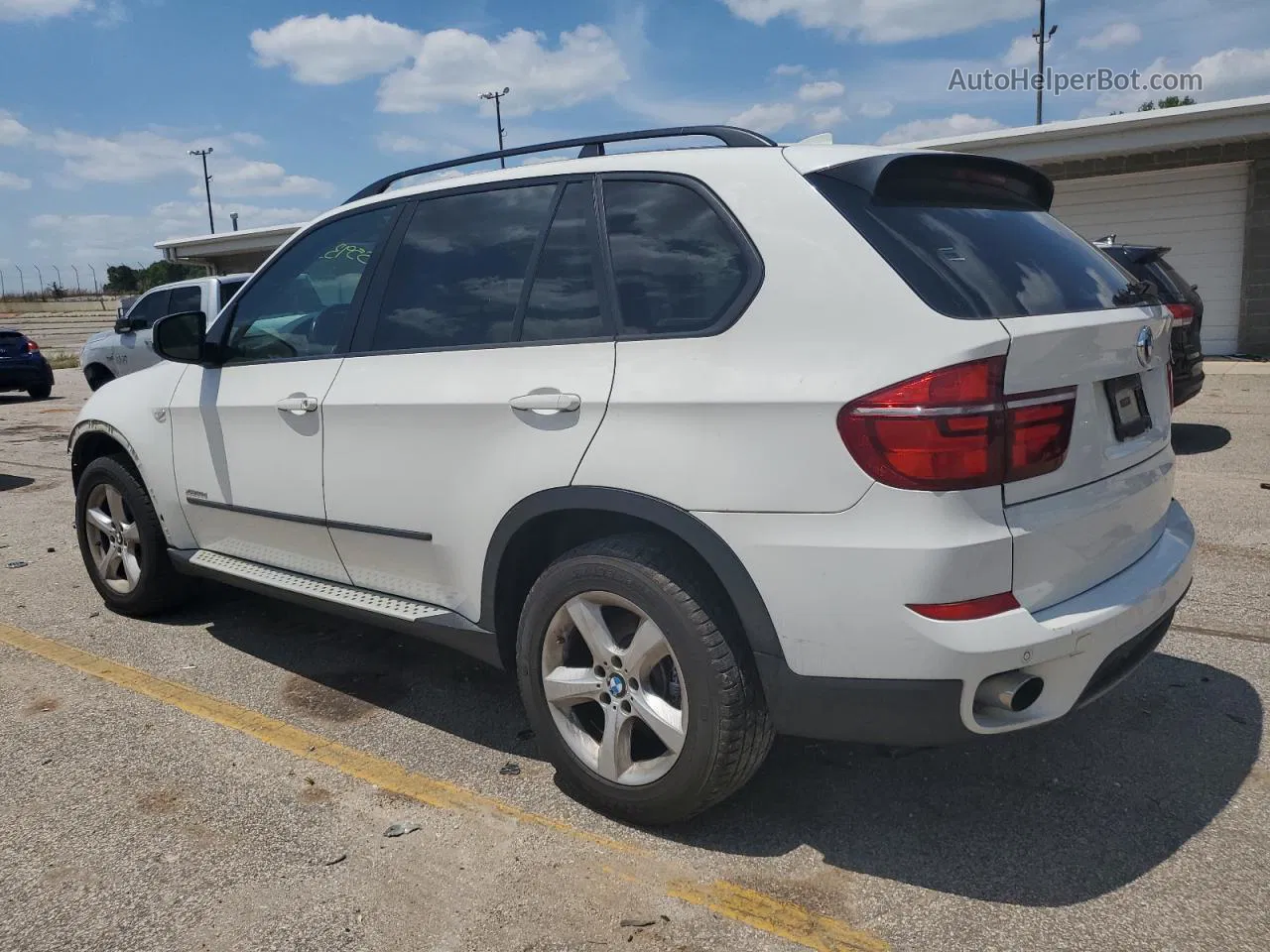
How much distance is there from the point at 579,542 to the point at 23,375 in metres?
17.5

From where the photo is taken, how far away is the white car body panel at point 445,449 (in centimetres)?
284

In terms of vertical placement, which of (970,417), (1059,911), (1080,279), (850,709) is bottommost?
(1059,911)

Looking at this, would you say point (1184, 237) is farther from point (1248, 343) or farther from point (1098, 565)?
point (1098, 565)

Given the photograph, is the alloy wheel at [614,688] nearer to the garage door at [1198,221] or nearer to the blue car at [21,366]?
the garage door at [1198,221]

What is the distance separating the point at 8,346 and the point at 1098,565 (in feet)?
61.4

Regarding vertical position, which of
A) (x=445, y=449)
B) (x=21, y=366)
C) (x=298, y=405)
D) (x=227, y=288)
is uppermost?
(x=227, y=288)

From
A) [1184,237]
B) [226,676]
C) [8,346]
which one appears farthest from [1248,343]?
[8,346]

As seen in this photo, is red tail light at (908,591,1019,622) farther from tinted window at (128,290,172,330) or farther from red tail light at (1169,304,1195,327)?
tinted window at (128,290,172,330)

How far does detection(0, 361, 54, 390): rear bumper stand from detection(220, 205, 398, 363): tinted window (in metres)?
15.6

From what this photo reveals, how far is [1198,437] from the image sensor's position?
8758 mm

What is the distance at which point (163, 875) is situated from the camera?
2.69 meters

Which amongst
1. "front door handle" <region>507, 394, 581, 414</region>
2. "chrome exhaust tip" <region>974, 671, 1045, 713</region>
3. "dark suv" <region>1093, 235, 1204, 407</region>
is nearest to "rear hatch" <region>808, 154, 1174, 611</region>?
"chrome exhaust tip" <region>974, 671, 1045, 713</region>

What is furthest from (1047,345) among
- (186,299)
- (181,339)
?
(186,299)

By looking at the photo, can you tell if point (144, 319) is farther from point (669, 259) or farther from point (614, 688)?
point (614, 688)
